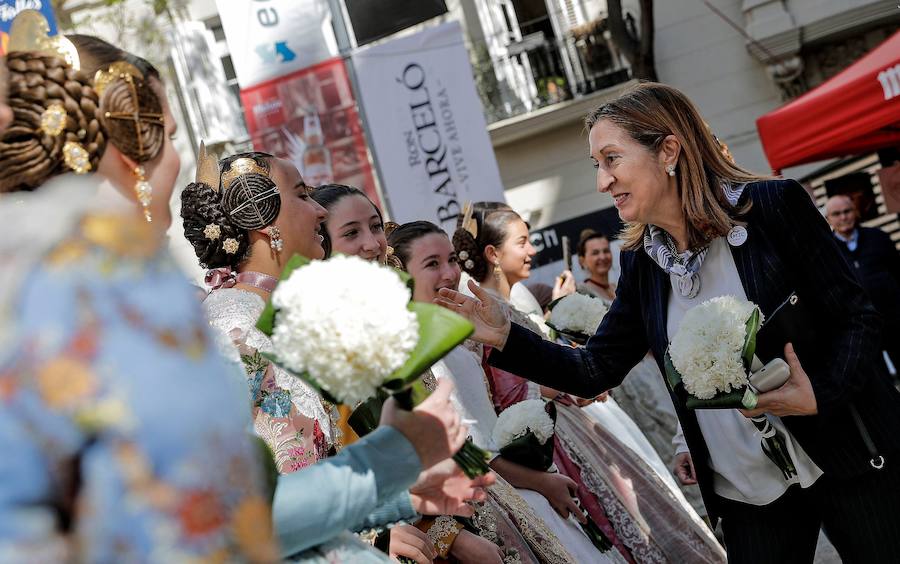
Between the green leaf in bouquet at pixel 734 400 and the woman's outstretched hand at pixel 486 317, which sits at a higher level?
the woman's outstretched hand at pixel 486 317

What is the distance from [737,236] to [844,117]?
4057mm

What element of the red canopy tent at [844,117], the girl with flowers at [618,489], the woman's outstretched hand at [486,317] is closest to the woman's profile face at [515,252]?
the girl with flowers at [618,489]

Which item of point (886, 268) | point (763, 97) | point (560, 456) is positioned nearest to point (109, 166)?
point (560, 456)

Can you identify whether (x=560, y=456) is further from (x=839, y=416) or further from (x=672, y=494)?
(x=839, y=416)

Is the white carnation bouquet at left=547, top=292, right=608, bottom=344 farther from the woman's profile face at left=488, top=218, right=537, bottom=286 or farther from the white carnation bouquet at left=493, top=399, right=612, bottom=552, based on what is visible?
the white carnation bouquet at left=493, top=399, right=612, bottom=552

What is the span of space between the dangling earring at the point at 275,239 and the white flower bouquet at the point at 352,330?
112cm

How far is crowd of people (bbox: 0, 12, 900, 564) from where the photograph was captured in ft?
3.41

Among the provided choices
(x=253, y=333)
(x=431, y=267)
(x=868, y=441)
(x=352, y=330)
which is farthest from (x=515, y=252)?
(x=352, y=330)

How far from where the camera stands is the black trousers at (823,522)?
2758 mm

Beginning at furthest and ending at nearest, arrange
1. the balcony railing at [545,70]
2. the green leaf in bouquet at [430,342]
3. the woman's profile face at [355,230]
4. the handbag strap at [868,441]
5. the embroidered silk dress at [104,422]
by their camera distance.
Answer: the balcony railing at [545,70] → the woman's profile face at [355,230] → the handbag strap at [868,441] → the green leaf in bouquet at [430,342] → the embroidered silk dress at [104,422]

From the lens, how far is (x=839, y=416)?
9.25 feet

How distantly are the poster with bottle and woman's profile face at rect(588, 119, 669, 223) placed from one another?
7620 millimetres

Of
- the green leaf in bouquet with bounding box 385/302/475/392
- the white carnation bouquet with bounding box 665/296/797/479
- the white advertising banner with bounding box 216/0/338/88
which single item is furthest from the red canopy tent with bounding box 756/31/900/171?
the green leaf in bouquet with bounding box 385/302/475/392

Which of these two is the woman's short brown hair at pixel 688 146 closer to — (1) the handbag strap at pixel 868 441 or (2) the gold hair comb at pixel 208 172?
(1) the handbag strap at pixel 868 441
